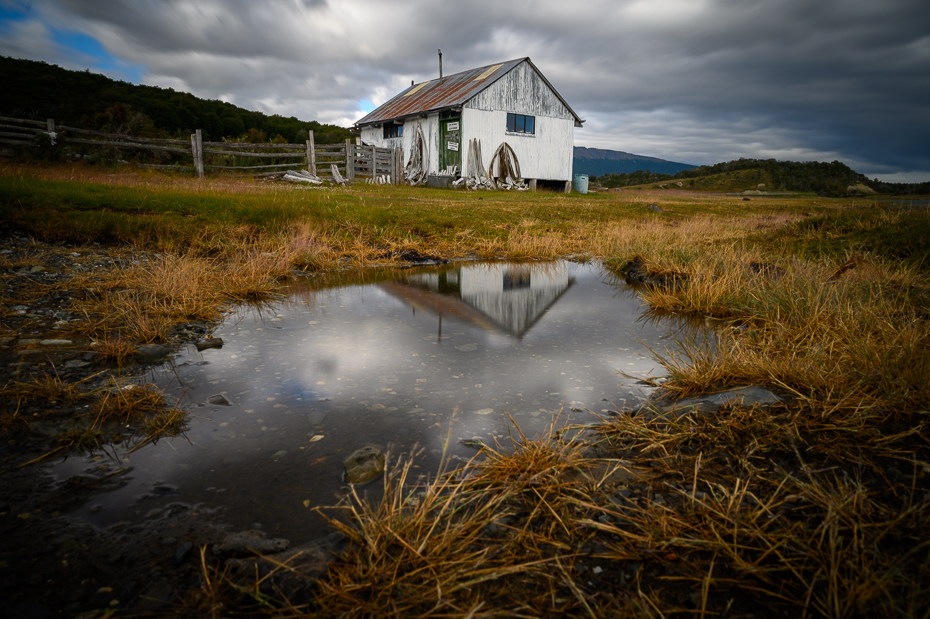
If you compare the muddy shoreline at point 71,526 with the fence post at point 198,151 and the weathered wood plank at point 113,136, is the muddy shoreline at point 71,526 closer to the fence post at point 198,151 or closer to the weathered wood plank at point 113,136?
the fence post at point 198,151

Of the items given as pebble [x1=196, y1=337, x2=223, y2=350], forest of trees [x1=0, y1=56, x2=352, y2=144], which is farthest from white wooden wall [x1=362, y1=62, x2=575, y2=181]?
pebble [x1=196, y1=337, x2=223, y2=350]

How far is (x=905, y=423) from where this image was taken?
2.33 m

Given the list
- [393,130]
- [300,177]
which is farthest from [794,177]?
[300,177]

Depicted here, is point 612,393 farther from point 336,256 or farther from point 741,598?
point 336,256

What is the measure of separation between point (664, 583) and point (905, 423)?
1.76 meters

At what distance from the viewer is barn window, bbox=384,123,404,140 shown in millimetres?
26438

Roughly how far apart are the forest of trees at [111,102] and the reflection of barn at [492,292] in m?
24.6

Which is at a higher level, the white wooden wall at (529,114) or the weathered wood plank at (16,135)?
the white wooden wall at (529,114)

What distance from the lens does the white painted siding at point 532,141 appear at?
2216 centimetres

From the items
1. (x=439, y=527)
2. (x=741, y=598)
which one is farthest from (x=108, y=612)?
(x=741, y=598)

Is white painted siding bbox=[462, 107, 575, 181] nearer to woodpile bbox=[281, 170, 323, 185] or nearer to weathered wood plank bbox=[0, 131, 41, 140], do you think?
woodpile bbox=[281, 170, 323, 185]

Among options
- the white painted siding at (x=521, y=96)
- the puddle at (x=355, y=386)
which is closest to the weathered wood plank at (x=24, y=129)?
the white painted siding at (x=521, y=96)

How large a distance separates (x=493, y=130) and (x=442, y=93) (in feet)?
15.3

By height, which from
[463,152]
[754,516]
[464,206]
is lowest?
[754,516]
